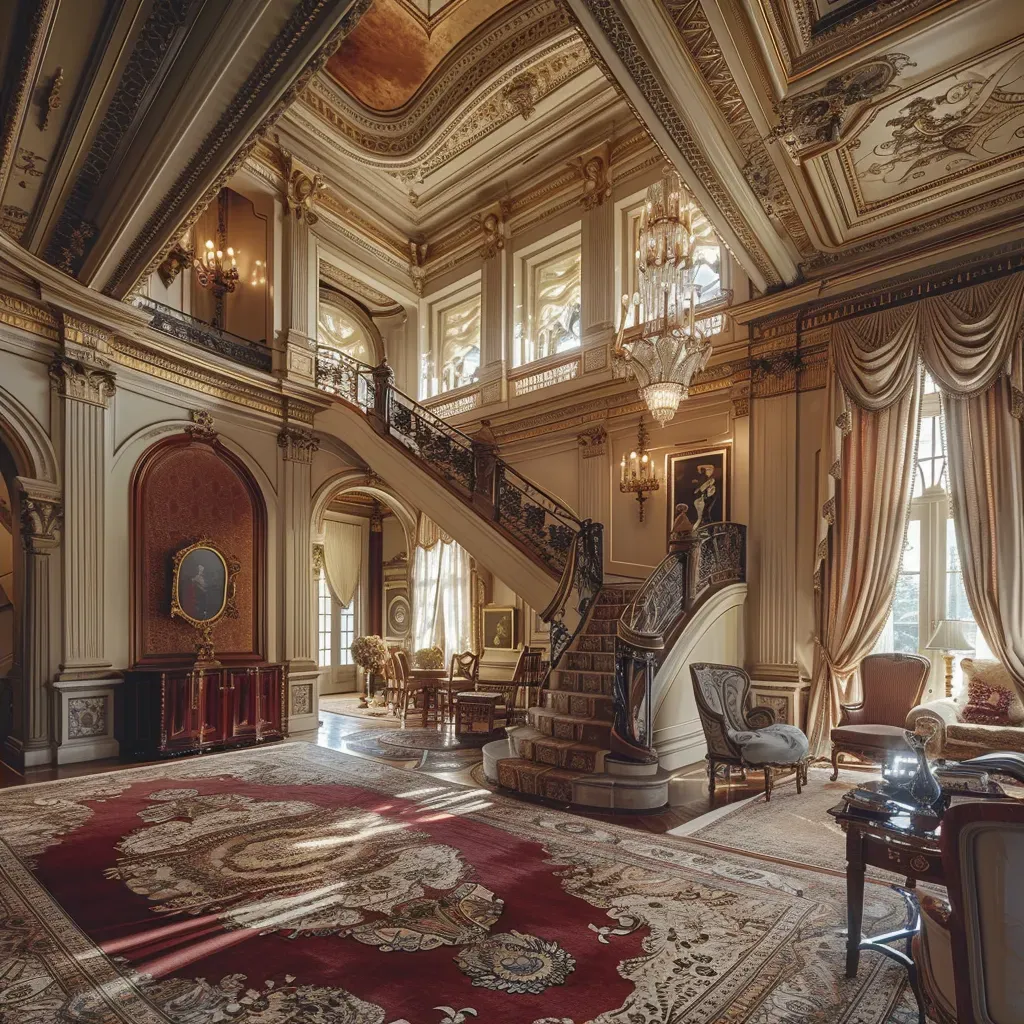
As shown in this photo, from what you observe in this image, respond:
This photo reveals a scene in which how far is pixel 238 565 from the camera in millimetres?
8172

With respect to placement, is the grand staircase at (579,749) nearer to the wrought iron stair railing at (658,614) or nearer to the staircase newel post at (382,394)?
the wrought iron stair railing at (658,614)

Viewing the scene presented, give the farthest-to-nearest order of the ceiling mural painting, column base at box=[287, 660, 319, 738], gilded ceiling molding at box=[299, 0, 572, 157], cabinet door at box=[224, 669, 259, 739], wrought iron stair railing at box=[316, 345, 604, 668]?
column base at box=[287, 660, 319, 738], gilded ceiling molding at box=[299, 0, 572, 157], cabinet door at box=[224, 669, 259, 739], wrought iron stair railing at box=[316, 345, 604, 668], the ceiling mural painting

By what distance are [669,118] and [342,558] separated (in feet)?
33.5

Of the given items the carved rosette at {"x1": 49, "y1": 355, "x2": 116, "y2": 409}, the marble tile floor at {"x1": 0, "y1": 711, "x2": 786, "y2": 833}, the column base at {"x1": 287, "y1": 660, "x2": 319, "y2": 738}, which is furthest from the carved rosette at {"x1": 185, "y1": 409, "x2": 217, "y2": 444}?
the marble tile floor at {"x1": 0, "y1": 711, "x2": 786, "y2": 833}

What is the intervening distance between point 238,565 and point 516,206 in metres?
7.04

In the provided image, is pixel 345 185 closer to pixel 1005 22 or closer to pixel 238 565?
pixel 238 565

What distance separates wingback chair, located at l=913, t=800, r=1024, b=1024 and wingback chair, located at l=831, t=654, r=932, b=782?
4139 millimetres

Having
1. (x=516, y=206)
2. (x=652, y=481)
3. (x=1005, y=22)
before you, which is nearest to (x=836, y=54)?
(x=1005, y=22)

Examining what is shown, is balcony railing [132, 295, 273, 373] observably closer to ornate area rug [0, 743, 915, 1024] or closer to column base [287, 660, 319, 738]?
column base [287, 660, 319, 738]

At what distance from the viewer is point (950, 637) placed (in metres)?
5.59

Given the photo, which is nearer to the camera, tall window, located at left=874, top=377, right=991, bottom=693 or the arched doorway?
tall window, located at left=874, top=377, right=991, bottom=693

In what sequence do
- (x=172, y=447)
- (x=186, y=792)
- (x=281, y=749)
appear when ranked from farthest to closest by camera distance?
1. (x=172, y=447)
2. (x=281, y=749)
3. (x=186, y=792)

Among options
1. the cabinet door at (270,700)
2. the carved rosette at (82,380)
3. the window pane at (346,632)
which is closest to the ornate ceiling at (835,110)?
the carved rosette at (82,380)

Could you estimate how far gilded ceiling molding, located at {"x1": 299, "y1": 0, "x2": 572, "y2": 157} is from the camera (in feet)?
25.1
